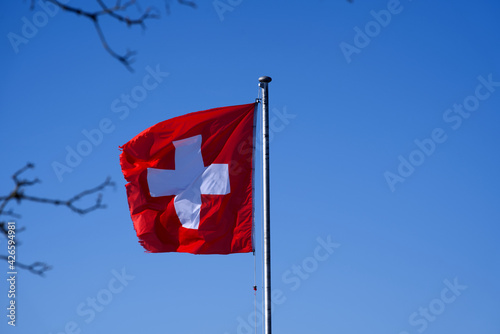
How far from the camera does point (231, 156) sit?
64.5ft

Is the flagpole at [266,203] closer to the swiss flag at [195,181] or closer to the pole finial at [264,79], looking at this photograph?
the pole finial at [264,79]

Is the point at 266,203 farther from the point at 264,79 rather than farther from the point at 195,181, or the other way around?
the point at 264,79

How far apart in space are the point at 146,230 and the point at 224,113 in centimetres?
378

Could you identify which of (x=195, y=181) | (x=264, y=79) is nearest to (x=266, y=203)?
(x=195, y=181)

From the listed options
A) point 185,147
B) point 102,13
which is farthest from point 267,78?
point 102,13

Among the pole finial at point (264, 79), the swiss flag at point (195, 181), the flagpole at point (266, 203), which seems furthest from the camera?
the pole finial at point (264, 79)

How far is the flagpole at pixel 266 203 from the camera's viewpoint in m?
17.5

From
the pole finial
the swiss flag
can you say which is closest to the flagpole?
the pole finial

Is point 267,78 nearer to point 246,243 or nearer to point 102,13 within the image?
point 246,243

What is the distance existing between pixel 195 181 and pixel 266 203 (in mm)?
2432

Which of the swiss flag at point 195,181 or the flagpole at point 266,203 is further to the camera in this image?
the swiss flag at point 195,181

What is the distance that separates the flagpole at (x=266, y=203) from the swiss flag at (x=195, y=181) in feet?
2.45

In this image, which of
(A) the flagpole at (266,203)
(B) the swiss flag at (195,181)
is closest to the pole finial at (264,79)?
(A) the flagpole at (266,203)

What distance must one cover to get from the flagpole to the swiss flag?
2.45 feet
